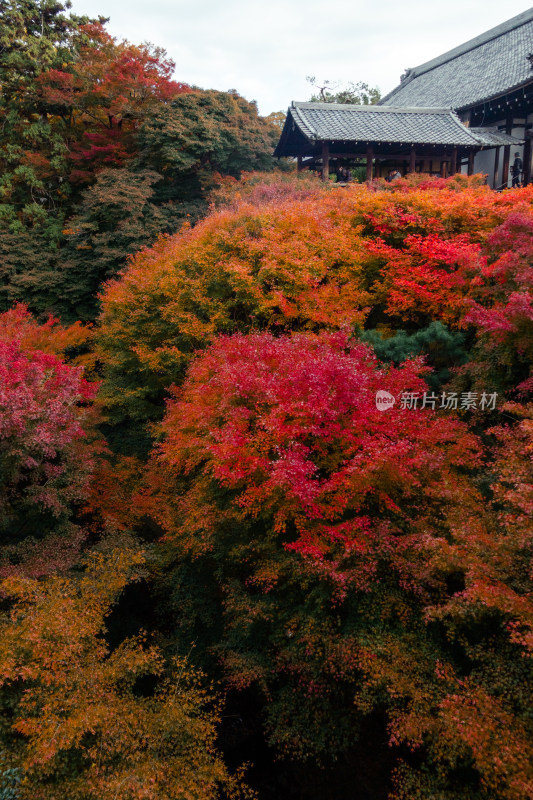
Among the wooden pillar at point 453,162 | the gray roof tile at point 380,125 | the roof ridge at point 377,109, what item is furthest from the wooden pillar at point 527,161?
the roof ridge at point 377,109

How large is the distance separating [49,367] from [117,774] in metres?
8.83

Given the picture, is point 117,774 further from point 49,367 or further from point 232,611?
point 49,367

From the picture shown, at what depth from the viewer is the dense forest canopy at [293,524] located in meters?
7.37

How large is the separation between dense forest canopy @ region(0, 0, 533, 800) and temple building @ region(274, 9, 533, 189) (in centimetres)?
430

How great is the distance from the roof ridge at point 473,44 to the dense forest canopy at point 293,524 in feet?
46.0

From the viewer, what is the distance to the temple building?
62.8ft

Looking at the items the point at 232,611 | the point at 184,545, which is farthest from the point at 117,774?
the point at 184,545

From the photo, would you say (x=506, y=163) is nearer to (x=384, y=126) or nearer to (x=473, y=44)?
(x=384, y=126)

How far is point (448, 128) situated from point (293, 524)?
1747 cm

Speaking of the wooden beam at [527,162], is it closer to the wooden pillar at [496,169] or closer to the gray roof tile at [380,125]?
the wooden pillar at [496,169]

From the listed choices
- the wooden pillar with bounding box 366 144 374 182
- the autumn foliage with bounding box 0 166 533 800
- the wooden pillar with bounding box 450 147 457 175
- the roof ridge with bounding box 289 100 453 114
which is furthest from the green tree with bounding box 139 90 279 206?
the autumn foliage with bounding box 0 166 533 800

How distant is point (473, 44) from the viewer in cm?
2630

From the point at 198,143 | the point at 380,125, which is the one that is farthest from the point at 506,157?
the point at 198,143

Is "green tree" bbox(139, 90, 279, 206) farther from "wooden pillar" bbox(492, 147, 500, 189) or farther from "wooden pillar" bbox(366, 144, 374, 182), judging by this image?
"wooden pillar" bbox(492, 147, 500, 189)
